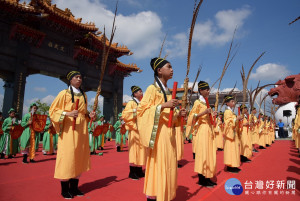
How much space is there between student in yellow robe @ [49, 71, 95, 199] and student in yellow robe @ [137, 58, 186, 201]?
1291 millimetres

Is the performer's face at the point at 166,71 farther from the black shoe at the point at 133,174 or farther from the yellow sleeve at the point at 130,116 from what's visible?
the black shoe at the point at 133,174

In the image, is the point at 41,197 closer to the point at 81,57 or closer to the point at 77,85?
the point at 77,85

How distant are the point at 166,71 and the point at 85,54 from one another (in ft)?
50.5

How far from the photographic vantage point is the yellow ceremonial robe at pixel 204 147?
12.2 ft

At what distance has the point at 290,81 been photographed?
932 inches

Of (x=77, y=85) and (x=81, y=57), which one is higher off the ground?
(x=81, y=57)

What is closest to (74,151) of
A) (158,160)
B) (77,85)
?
(77,85)

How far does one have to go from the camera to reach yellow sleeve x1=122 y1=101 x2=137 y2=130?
13.5 ft

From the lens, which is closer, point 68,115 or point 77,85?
point 68,115

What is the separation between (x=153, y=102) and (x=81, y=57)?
15.5m

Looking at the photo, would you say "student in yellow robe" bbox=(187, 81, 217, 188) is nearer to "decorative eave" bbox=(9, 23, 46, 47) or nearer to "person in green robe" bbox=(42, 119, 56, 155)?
"person in green robe" bbox=(42, 119, 56, 155)

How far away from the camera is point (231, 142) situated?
495 centimetres

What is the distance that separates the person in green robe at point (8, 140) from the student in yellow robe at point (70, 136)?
5.06 meters

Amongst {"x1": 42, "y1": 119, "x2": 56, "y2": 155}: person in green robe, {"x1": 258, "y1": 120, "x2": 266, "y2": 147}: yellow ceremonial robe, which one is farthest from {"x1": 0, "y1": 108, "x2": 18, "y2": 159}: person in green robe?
{"x1": 258, "y1": 120, "x2": 266, "y2": 147}: yellow ceremonial robe
